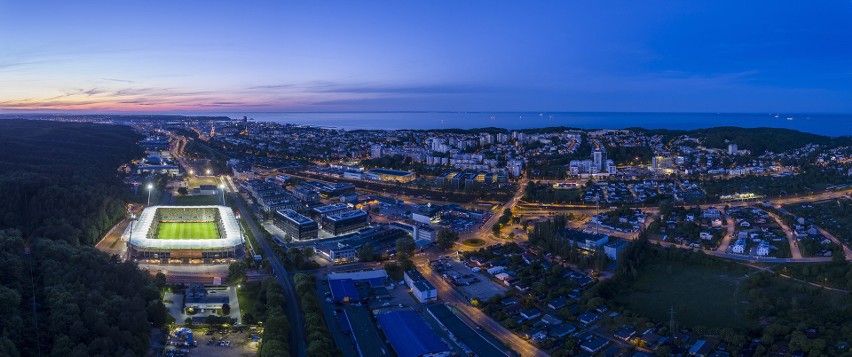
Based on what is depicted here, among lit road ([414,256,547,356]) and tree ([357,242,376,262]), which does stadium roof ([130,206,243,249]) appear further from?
lit road ([414,256,547,356])

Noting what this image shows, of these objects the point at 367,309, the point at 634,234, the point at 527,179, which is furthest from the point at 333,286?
the point at 527,179

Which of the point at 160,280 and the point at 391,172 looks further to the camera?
the point at 391,172

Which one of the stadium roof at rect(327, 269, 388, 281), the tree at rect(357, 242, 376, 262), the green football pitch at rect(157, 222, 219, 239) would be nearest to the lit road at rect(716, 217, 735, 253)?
the stadium roof at rect(327, 269, 388, 281)

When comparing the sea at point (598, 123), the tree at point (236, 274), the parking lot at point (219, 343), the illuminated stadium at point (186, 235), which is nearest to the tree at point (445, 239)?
the tree at point (236, 274)

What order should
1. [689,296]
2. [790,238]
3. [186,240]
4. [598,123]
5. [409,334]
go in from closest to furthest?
[409,334] < [689,296] < [186,240] < [790,238] < [598,123]

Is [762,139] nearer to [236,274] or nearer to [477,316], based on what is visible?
[477,316]

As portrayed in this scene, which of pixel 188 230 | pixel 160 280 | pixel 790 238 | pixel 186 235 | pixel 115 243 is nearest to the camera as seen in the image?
pixel 160 280

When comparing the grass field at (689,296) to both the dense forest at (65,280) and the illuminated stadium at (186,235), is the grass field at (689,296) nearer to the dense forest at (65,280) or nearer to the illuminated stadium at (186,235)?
the dense forest at (65,280)

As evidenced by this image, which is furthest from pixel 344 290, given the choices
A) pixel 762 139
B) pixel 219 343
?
pixel 762 139

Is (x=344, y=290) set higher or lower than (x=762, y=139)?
lower
